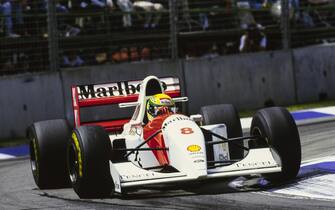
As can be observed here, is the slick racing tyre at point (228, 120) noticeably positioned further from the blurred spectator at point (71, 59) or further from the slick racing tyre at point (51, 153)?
the blurred spectator at point (71, 59)

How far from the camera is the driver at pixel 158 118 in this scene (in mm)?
9414

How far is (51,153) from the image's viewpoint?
10.1 meters

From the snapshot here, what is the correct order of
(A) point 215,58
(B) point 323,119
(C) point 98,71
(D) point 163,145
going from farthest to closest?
(A) point 215,58
(C) point 98,71
(B) point 323,119
(D) point 163,145

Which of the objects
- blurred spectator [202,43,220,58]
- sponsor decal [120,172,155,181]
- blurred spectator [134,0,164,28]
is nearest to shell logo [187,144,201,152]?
sponsor decal [120,172,155,181]

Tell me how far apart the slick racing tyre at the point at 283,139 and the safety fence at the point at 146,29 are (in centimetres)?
772

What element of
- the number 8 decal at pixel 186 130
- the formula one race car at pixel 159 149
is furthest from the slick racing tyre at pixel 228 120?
the number 8 decal at pixel 186 130

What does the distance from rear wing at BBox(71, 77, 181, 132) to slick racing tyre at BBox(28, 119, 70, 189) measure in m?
1.03

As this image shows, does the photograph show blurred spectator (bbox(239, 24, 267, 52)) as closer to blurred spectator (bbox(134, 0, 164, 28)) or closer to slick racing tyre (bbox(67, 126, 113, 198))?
blurred spectator (bbox(134, 0, 164, 28))

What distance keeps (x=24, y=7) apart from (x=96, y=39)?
1.58m

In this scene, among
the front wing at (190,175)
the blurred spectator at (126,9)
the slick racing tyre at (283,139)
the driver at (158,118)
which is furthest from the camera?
the blurred spectator at (126,9)

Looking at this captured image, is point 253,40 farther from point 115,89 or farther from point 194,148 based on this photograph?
point 194,148

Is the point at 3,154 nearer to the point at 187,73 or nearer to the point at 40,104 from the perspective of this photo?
the point at 40,104

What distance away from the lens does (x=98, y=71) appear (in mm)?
17172

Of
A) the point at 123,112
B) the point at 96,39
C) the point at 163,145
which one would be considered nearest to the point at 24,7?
the point at 96,39
